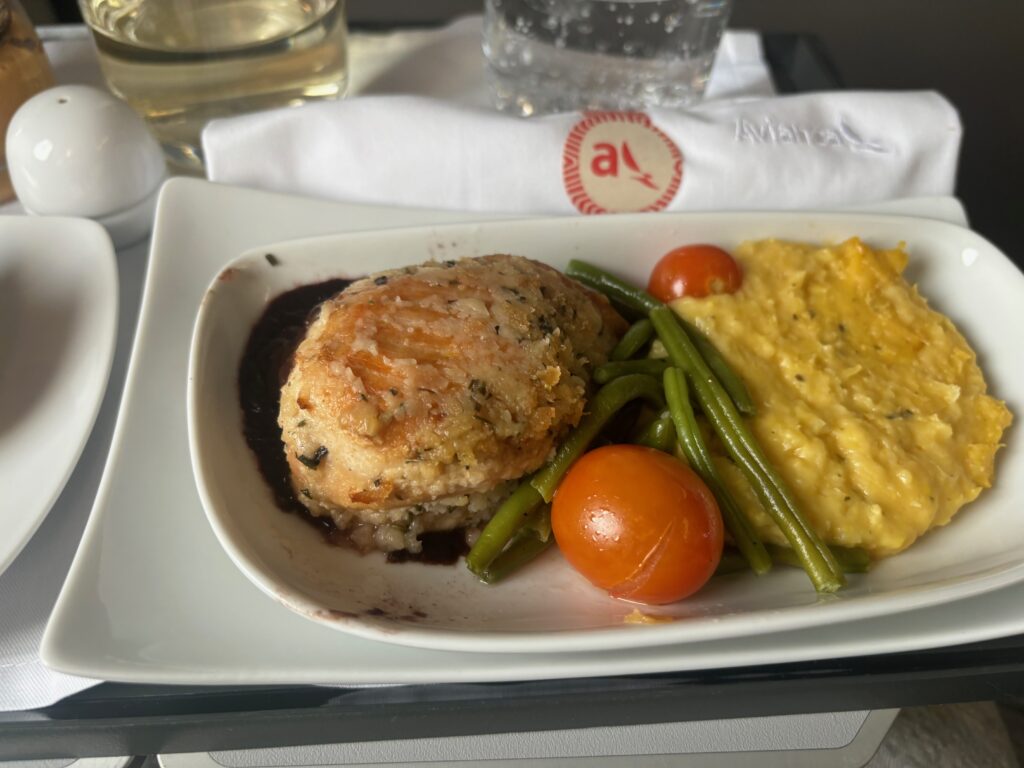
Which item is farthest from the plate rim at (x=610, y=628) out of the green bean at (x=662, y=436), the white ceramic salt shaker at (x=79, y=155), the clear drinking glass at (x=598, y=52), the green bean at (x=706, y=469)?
the clear drinking glass at (x=598, y=52)

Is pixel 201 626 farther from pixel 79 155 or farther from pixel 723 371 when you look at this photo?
pixel 79 155

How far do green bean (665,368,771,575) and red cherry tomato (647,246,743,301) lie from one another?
29 cm

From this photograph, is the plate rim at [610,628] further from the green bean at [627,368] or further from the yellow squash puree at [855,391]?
the green bean at [627,368]

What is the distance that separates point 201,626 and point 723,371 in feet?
3.65

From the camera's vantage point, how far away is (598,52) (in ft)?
8.50

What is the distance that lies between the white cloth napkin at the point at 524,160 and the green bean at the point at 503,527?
0.98 m

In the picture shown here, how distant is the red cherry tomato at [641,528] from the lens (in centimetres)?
148

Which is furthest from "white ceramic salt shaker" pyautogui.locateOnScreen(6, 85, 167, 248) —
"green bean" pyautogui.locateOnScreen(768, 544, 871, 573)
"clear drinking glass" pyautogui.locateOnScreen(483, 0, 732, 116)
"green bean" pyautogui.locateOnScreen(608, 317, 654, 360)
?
"green bean" pyautogui.locateOnScreen(768, 544, 871, 573)

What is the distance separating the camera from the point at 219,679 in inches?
52.9

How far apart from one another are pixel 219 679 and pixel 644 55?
6.99 ft

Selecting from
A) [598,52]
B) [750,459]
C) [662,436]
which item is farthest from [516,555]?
[598,52]

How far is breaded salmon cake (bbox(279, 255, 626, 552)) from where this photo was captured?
150 cm

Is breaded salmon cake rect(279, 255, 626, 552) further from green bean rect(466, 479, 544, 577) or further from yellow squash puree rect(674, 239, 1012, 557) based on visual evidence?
yellow squash puree rect(674, 239, 1012, 557)

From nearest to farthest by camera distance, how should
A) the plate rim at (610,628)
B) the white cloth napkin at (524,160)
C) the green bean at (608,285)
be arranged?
the plate rim at (610,628) → the green bean at (608,285) → the white cloth napkin at (524,160)
